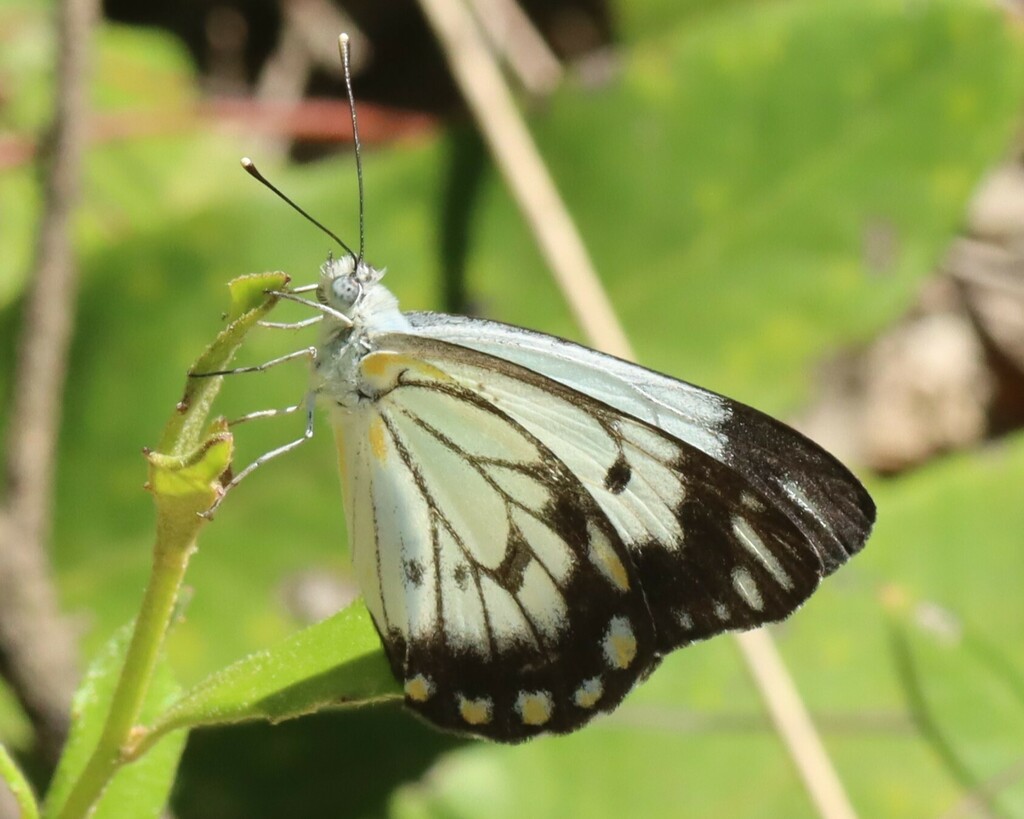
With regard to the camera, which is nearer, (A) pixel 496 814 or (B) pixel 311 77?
(A) pixel 496 814

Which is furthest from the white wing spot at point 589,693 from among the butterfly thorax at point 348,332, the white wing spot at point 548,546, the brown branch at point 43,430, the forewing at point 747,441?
the brown branch at point 43,430

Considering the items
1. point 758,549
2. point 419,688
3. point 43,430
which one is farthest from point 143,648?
point 43,430

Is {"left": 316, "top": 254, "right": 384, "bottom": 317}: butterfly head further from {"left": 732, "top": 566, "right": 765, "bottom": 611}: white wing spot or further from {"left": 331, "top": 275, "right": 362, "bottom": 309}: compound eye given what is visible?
{"left": 732, "top": 566, "right": 765, "bottom": 611}: white wing spot

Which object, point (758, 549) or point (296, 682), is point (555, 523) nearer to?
point (758, 549)

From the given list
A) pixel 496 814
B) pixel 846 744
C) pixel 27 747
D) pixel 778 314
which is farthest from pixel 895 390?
pixel 27 747

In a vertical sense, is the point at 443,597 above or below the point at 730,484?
below

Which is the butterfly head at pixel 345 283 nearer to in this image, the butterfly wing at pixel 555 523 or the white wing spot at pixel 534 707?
the butterfly wing at pixel 555 523

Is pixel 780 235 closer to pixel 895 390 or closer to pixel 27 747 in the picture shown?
pixel 895 390
